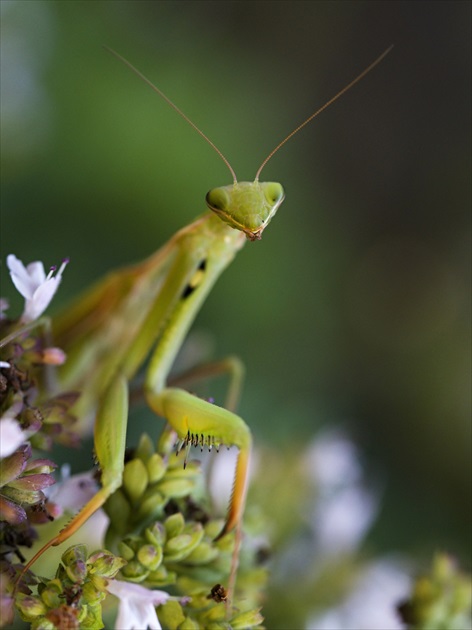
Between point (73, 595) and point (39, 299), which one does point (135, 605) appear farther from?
point (39, 299)

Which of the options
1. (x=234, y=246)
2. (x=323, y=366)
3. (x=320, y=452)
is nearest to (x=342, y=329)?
(x=323, y=366)

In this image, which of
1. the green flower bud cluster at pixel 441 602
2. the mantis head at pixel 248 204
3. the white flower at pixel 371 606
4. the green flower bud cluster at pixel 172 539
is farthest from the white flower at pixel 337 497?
the mantis head at pixel 248 204

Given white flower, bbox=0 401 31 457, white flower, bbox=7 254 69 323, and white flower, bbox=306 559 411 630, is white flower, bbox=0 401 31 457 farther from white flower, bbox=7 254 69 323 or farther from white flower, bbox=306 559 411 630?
white flower, bbox=306 559 411 630

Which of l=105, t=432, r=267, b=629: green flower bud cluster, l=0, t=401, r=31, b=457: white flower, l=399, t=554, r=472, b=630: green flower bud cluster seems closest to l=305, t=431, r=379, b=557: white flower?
l=399, t=554, r=472, b=630: green flower bud cluster

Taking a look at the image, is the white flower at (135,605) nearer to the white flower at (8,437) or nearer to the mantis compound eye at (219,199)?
the white flower at (8,437)

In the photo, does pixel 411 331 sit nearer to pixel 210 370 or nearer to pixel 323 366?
pixel 323 366
